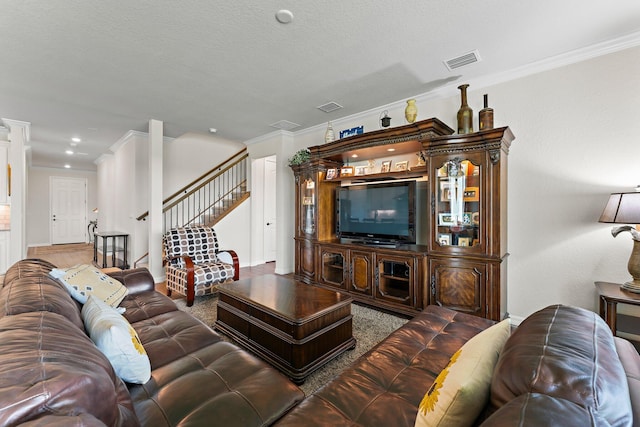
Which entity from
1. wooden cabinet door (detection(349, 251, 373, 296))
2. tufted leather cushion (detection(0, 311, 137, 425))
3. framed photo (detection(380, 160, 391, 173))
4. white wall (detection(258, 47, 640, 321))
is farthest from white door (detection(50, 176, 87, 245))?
white wall (detection(258, 47, 640, 321))

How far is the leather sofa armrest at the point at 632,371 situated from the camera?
653mm

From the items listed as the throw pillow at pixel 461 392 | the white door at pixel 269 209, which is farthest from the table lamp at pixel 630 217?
the white door at pixel 269 209

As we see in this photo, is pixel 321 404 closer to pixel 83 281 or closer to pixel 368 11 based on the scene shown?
pixel 83 281

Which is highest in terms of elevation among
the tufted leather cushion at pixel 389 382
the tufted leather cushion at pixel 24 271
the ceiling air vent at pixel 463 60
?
the ceiling air vent at pixel 463 60

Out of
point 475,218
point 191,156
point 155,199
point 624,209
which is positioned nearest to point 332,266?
point 475,218

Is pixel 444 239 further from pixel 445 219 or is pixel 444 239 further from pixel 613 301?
pixel 613 301

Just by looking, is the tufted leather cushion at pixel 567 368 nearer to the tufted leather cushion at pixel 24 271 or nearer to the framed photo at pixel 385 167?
the tufted leather cushion at pixel 24 271

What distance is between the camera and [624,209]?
6.94 ft

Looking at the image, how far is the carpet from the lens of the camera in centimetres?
200

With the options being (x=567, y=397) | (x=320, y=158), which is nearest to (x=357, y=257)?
(x=320, y=158)

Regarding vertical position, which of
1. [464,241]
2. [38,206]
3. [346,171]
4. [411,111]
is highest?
[411,111]

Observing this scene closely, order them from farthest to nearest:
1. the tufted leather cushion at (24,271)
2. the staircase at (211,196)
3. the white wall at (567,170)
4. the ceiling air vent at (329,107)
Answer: the staircase at (211,196)
the ceiling air vent at (329,107)
the white wall at (567,170)
the tufted leather cushion at (24,271)

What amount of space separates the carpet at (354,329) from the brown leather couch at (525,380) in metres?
0.64

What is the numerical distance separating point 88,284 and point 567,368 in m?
2.52
